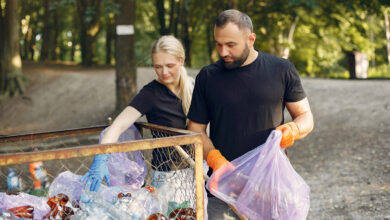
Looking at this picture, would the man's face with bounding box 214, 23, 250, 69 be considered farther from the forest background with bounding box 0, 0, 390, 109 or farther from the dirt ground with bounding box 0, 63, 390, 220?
the forest background with bounding box 0, 0, 390, 109

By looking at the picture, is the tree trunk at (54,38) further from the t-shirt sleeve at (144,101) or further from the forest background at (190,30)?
the t-shirt sleeve at (144,101)

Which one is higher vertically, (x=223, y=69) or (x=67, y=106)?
(x=223, y=69)

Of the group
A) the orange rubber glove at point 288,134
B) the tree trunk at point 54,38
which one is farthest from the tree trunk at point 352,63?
the orange rubber glove at point 288,134

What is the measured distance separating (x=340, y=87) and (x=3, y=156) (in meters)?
10.6

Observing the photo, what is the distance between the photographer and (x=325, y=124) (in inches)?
345

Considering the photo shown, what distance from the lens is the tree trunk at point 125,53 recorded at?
834 cm

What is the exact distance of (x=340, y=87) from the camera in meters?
11.2

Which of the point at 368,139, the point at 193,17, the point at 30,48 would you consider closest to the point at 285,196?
the point at 368,139

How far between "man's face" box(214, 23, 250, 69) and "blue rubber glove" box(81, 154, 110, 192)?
0.85 meters

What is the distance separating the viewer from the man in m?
2.30

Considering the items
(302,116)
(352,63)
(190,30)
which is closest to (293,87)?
(302,116)

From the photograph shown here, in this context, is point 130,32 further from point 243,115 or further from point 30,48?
point 30,48

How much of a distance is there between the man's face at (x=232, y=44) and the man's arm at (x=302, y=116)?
0.38 m

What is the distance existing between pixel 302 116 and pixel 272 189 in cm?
49
